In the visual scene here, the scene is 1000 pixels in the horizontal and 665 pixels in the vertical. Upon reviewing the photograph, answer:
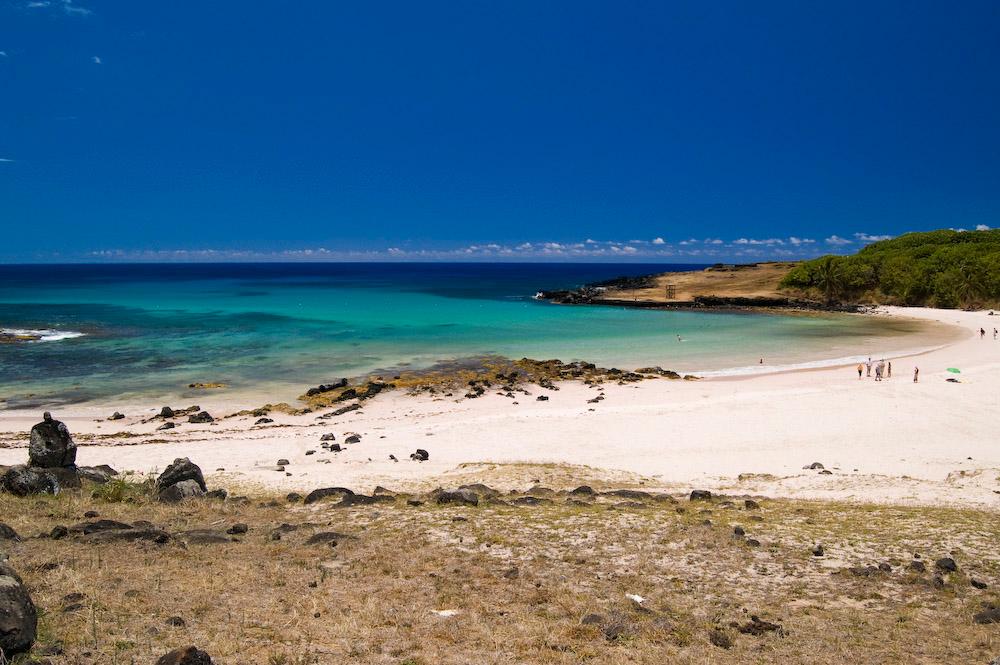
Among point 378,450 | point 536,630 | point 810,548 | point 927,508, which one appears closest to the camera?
point 536,630

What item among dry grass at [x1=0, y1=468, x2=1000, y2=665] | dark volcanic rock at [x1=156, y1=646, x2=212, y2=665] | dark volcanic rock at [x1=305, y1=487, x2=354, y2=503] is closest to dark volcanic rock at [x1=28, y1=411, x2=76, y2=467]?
dry grass at [x1=0, y1=468, x2=1000, y2=665]

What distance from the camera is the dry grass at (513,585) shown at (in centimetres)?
749

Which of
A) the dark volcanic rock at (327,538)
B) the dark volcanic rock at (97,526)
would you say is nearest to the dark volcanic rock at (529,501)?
the dark volcanic rock at (327,538)

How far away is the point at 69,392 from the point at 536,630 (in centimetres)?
3474

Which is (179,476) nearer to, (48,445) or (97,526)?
(48,445)

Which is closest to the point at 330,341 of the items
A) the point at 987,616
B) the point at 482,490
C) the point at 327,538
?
the point at 482,490

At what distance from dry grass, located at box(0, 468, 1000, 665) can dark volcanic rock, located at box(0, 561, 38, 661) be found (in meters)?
0.30

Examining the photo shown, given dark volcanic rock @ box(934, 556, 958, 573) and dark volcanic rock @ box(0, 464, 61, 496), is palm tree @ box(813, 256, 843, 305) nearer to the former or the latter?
dark volcanic rock @ box(934, 556, 958, 573)

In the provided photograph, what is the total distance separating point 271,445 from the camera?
22.1 meters

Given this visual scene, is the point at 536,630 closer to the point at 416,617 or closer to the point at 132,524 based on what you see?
the point at 416,617

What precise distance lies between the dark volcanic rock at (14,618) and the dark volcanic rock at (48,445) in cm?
963

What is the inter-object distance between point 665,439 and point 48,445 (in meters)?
18.5

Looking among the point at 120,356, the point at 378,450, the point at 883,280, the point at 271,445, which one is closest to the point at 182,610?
the point at 378,450

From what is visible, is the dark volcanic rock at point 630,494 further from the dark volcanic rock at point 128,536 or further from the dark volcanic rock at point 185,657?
the dark volcanic rock at point 185,657
